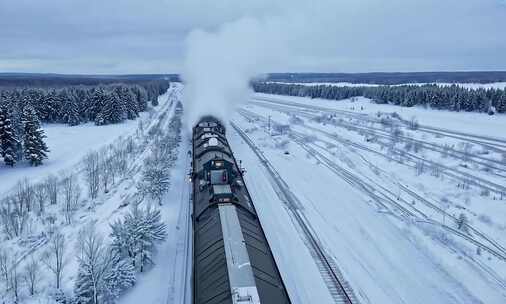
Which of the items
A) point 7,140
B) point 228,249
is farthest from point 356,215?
point 7,140

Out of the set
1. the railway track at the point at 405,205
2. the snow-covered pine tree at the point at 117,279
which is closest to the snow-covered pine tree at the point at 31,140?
the snow-covered pine tree at the point at 117,279

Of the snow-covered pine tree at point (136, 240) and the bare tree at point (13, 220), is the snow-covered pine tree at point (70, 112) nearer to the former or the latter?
the bare tree at point (13, 220)

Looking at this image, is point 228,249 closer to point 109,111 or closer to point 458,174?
point 458,174

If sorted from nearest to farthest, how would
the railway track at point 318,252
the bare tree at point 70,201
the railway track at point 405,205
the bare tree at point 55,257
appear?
the railway track at point 318,252
the bare tree at point 55,257
the railway track at point 405,205
the bare tree at point 70,201

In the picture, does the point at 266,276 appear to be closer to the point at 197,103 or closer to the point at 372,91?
the point at 197,103

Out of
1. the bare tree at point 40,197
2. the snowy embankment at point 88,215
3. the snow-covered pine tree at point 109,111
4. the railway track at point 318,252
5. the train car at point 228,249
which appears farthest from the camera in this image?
the snow-covered pine tree at point 109,111

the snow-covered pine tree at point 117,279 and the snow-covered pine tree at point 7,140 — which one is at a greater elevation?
the snow-covered pine tree at point 7,140
